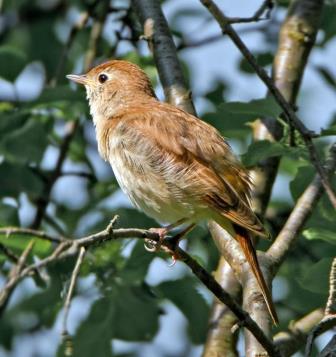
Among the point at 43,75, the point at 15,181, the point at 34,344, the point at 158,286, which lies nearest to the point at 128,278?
the point at 158,286

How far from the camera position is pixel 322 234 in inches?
213

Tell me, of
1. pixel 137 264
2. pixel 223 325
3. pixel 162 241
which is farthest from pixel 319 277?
pixel 137 264

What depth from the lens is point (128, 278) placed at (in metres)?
6.20

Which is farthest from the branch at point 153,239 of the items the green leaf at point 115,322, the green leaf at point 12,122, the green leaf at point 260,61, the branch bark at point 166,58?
the green leaf at point 260,61

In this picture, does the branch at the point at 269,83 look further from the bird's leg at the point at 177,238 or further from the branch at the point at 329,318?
the bird's leg at the point at 177,238

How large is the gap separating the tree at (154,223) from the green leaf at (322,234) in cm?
1

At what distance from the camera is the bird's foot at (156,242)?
524 cm

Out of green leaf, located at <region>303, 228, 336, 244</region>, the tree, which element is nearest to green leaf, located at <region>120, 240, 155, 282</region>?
the tree

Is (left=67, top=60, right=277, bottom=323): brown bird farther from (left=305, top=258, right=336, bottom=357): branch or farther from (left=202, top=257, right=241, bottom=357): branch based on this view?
(left=305, top=258, right=336, bottom=357): branch

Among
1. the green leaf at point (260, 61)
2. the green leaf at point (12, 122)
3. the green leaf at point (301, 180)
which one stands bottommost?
the green leaf at point (12, 122)

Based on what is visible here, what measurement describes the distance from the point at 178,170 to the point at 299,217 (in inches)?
29.4

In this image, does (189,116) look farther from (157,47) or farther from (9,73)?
(9,73)

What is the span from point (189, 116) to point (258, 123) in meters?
0.94

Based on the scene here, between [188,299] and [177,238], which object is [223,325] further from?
[177,238]
